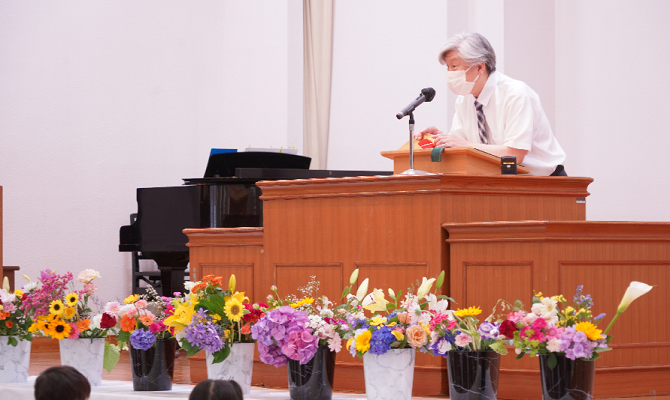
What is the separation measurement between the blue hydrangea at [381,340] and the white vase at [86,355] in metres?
1.48

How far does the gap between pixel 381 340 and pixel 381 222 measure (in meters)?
0.75

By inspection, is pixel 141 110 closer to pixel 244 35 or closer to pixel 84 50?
pixel 84 50

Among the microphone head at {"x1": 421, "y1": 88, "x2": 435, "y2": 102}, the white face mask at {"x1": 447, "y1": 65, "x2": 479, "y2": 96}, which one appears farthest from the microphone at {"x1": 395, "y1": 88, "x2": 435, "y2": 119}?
the white face mask at {"x1": 447, "y1": 65, "x2": 479, "y2": 96}

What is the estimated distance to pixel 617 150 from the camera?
6.83 meters

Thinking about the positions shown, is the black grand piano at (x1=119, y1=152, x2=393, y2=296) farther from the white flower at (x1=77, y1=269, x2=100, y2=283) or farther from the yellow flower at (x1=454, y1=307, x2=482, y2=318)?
the yellow flower at (x1=454, y1=307, x2=482, y2=318)

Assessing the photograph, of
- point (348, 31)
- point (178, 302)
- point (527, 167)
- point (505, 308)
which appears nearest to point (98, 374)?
point (178, 302)

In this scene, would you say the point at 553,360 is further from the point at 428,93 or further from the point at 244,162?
the point at 244,162

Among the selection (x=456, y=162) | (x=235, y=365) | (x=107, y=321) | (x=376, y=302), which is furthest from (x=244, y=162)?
(x=376, y=302)

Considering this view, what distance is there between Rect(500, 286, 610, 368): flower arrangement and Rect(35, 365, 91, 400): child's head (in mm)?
1586

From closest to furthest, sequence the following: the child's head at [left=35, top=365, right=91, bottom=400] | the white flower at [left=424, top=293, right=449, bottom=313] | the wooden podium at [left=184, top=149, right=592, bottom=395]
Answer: the child's head at [left=35, top=365, right=91, bottom=400] < the white flower at [left=424, top=293, right=449, bottom=313] < the wooden podium at [left=184, top=149, right=592, bottom=395]

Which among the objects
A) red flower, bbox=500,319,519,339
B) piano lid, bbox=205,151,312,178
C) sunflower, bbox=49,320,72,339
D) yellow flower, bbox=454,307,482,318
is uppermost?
piano lid, bbox=205,151,312,178

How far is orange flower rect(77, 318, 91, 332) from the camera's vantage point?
412cm

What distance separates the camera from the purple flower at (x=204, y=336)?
12.0ft

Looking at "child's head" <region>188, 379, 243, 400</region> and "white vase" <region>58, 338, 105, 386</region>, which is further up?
"child's head" <region>188, 379, 243, 400</region>
